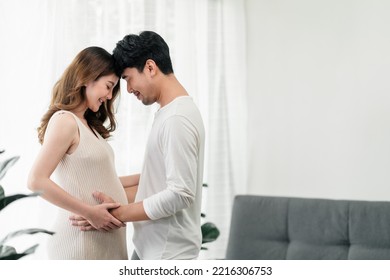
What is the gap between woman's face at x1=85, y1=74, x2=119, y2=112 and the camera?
2.00 m

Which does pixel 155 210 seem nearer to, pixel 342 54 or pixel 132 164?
pixel 132 164

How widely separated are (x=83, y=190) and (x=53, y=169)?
134 millimetres

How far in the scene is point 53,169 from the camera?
6.16ft

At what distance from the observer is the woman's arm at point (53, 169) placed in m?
1.86

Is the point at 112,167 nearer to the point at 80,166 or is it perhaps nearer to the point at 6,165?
the point at 80,166

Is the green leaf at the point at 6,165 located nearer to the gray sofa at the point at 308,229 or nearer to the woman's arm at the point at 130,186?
the woman's arm at the point at 130,186

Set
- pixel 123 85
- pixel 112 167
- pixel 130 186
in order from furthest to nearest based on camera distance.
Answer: pixel 123 85, pixel 130 186, pixel 112 167

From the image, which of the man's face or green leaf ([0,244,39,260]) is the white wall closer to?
the man's face

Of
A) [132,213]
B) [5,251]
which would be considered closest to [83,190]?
[132,213]

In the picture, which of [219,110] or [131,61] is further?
[219,110]

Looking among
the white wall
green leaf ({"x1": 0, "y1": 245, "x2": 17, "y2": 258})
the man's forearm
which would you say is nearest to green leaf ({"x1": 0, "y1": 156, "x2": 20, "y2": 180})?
green leaf ({"x1": 0, "y1": 245, "x2": 17, "y2": 258})

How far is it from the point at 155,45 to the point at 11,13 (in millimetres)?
851

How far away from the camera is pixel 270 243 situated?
2656mm
